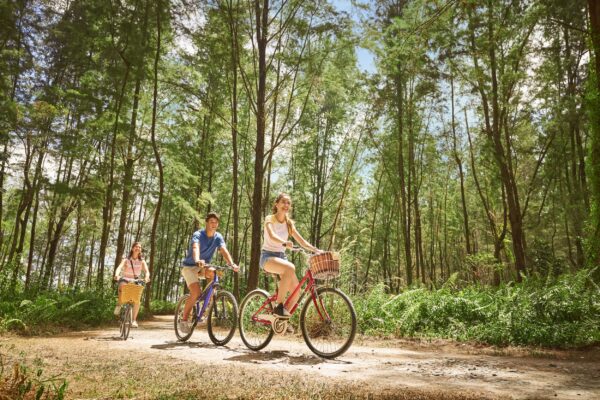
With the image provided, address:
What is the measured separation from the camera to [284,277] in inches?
233

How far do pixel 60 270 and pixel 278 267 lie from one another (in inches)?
2074

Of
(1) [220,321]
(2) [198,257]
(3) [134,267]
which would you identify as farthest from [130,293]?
(1) [220,321]

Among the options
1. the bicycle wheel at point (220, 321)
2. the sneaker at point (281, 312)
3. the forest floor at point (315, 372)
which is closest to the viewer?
the forest floor at point (315, 372)

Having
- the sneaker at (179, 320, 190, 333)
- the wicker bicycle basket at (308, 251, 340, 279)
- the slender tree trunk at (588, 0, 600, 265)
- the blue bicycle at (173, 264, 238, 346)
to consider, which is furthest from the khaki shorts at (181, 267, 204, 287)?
the slender tree trunk at (588, 0, 600, 265)

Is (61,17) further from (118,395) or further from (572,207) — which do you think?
(572,207)

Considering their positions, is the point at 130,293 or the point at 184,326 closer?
the point at 184,326

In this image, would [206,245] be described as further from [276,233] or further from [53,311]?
[53,311]

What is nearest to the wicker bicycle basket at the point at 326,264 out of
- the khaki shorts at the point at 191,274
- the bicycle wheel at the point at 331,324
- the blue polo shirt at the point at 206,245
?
the bicycle wheel at the point at 331,324

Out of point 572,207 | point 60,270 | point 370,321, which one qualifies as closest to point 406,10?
point 572,207

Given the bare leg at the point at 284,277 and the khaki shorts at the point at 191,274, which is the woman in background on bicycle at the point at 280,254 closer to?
the bare leg at the point at 284,277

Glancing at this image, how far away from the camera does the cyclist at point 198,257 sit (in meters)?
7.01

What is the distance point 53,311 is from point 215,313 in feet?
17.8

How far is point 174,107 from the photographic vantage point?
19.8 metres

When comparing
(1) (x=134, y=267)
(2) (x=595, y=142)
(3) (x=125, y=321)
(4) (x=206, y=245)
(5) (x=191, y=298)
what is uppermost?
(2) (x=595, y=142)
